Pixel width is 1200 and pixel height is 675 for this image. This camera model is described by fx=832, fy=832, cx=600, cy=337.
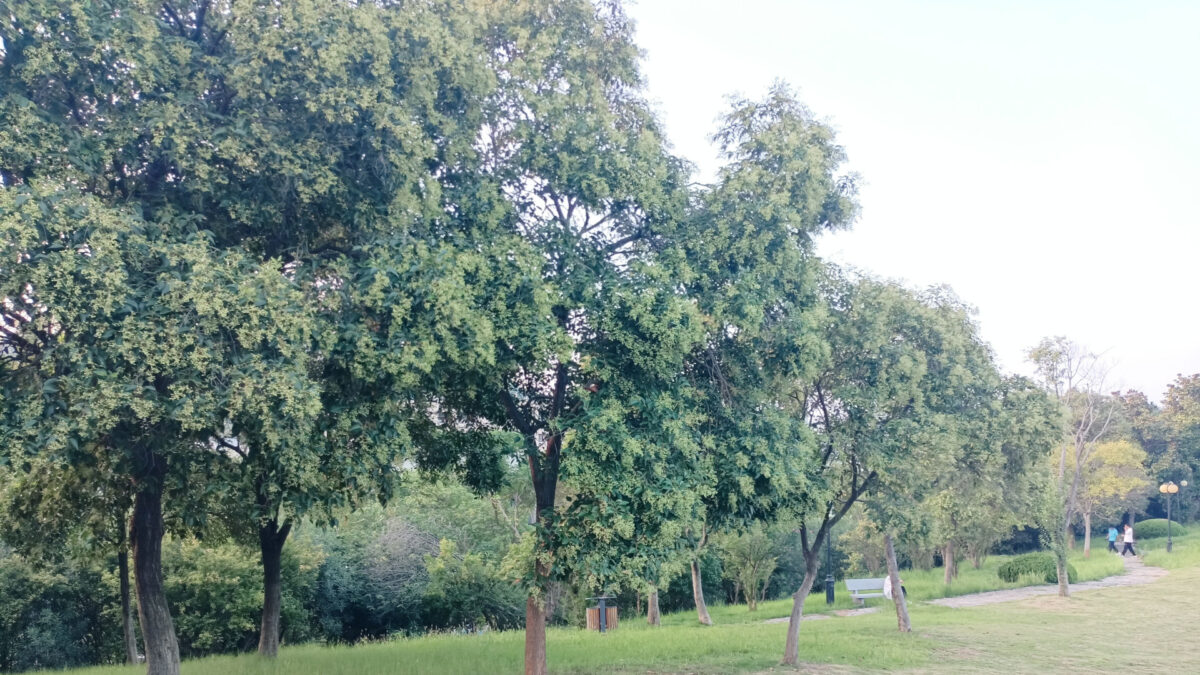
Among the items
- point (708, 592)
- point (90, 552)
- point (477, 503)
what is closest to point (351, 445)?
point (90, 552)

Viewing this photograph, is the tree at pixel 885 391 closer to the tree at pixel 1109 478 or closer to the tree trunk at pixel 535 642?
the tree trunk at pixel 535 642

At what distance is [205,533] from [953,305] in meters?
13.1

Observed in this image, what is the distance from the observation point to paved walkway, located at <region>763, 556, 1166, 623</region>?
23.5m

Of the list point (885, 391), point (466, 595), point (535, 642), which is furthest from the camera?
point (466, 595)

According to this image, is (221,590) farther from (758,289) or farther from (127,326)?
(758,289)

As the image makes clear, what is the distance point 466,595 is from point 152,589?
38.0ft

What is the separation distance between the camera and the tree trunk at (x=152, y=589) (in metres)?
10.2

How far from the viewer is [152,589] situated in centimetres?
1056

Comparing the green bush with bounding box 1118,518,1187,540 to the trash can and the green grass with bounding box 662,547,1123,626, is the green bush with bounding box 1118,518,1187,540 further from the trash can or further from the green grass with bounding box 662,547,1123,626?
the trash can

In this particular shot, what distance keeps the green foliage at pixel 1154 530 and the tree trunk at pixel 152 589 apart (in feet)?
159

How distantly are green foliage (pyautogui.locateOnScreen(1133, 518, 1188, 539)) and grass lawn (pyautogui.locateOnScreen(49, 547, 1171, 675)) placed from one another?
25.7 meters

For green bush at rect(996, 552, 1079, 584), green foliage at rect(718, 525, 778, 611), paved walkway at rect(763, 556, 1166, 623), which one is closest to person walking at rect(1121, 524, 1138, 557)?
paved walkway at rect(763, 556, 1166, 623)

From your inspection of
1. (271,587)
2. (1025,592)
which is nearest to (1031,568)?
(1025,592)

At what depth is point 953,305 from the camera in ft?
46.8
